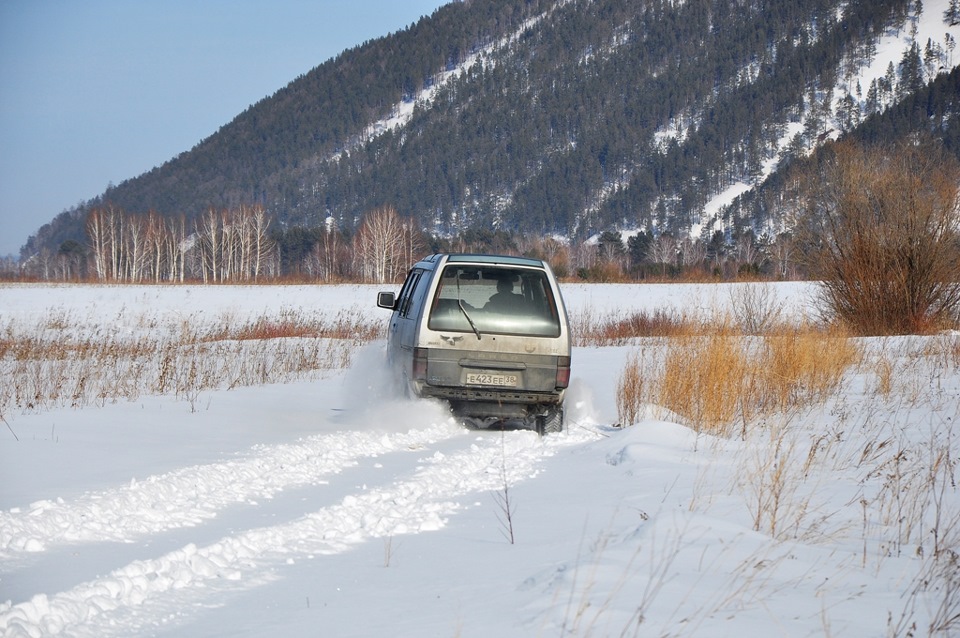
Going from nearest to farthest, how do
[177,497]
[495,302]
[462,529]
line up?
[462,529] < [177,497] < [495,302]

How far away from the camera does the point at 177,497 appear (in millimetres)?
5457

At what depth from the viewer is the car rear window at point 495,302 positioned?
830cm

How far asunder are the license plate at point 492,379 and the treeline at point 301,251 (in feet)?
255

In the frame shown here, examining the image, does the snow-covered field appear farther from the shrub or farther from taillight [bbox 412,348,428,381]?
the shrub

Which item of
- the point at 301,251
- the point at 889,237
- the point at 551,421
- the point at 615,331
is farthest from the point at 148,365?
the point at 301,251

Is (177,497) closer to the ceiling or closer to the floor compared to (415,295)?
closer to the floor

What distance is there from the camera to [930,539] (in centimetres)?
454

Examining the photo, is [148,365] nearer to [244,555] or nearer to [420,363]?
[420,363]

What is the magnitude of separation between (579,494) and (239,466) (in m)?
2.79

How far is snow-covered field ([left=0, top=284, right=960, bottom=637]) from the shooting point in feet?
10.8

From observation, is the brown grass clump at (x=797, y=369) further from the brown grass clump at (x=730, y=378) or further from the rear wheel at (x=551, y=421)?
the rear wheel at (x=551, y=421)

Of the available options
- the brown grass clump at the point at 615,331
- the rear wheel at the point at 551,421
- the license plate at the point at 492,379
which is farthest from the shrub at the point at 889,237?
the license plate at the point at 492,379

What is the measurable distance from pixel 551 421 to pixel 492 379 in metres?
0.91

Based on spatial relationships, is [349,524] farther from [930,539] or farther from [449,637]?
[930,539]
